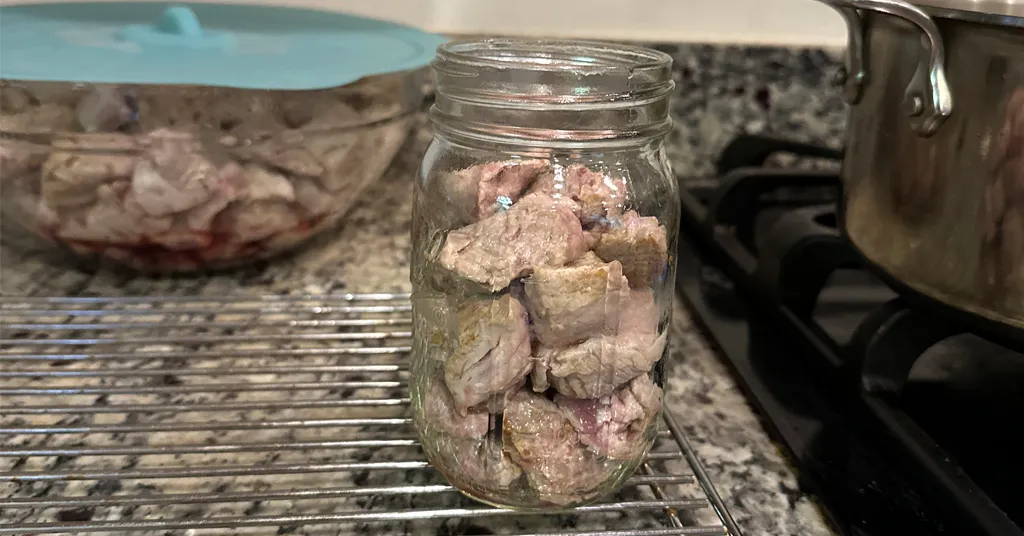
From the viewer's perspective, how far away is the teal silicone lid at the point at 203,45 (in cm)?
58

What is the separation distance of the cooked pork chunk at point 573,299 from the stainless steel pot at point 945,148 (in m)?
0.26

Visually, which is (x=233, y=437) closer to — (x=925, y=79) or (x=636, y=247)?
(x=636, y=247)

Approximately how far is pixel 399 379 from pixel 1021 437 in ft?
1.51

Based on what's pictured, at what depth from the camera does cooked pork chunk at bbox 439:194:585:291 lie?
1.30 ft

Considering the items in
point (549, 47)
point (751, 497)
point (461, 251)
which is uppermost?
point (549, 47)

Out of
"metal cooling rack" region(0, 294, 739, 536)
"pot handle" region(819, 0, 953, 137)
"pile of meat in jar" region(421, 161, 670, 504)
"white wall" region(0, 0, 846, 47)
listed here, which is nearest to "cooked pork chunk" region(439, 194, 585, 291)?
"pile of meat in jar" region(421, 161, 670, 504)

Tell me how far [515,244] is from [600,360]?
78 millimetres

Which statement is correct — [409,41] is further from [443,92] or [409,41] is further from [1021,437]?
[1021,437]

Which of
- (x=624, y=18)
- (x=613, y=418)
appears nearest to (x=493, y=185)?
(x=613, y=418)

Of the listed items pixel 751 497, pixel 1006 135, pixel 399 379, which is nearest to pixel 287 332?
pixel 399 379

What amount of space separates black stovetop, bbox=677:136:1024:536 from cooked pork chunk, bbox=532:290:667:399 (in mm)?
158

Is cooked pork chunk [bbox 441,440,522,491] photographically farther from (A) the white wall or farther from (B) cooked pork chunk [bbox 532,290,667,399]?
(A) the white wall

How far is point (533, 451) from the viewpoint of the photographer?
15.9 inches

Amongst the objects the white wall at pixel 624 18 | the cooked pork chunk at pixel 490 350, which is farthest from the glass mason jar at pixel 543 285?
the white wall at pixel 624 18
